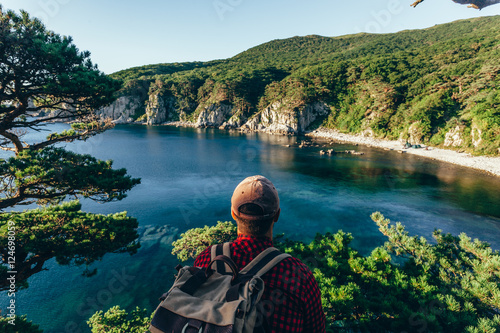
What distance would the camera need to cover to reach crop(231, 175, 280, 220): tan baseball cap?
2412 mm

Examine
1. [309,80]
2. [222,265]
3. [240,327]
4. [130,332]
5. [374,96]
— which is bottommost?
[130,332]

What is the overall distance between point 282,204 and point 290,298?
29055 mm

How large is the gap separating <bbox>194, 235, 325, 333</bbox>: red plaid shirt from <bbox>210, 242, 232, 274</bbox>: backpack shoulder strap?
102mm

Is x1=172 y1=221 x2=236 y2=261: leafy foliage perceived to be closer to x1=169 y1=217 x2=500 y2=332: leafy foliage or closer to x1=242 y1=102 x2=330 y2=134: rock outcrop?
x1=169 y1=217 x2=500 y2=332: leafy foliage

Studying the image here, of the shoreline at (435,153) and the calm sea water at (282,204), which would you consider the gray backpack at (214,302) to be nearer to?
the calm sea water at (282,204)

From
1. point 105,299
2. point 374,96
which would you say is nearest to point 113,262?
point 105,299

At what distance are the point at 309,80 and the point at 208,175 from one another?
9505cm

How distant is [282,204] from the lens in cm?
3048

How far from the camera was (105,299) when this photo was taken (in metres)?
14.5

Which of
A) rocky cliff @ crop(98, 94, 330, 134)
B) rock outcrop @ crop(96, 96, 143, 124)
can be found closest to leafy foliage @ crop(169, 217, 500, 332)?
rocky cliff @ crop(98, 94, 330, 134)

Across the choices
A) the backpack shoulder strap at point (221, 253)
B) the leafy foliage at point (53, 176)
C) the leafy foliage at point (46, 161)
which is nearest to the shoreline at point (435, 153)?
the backpack shoulder strap at point (221, 253)

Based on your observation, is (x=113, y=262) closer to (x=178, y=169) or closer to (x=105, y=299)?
(x=105, y=299)

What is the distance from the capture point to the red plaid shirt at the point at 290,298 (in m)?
1.97
